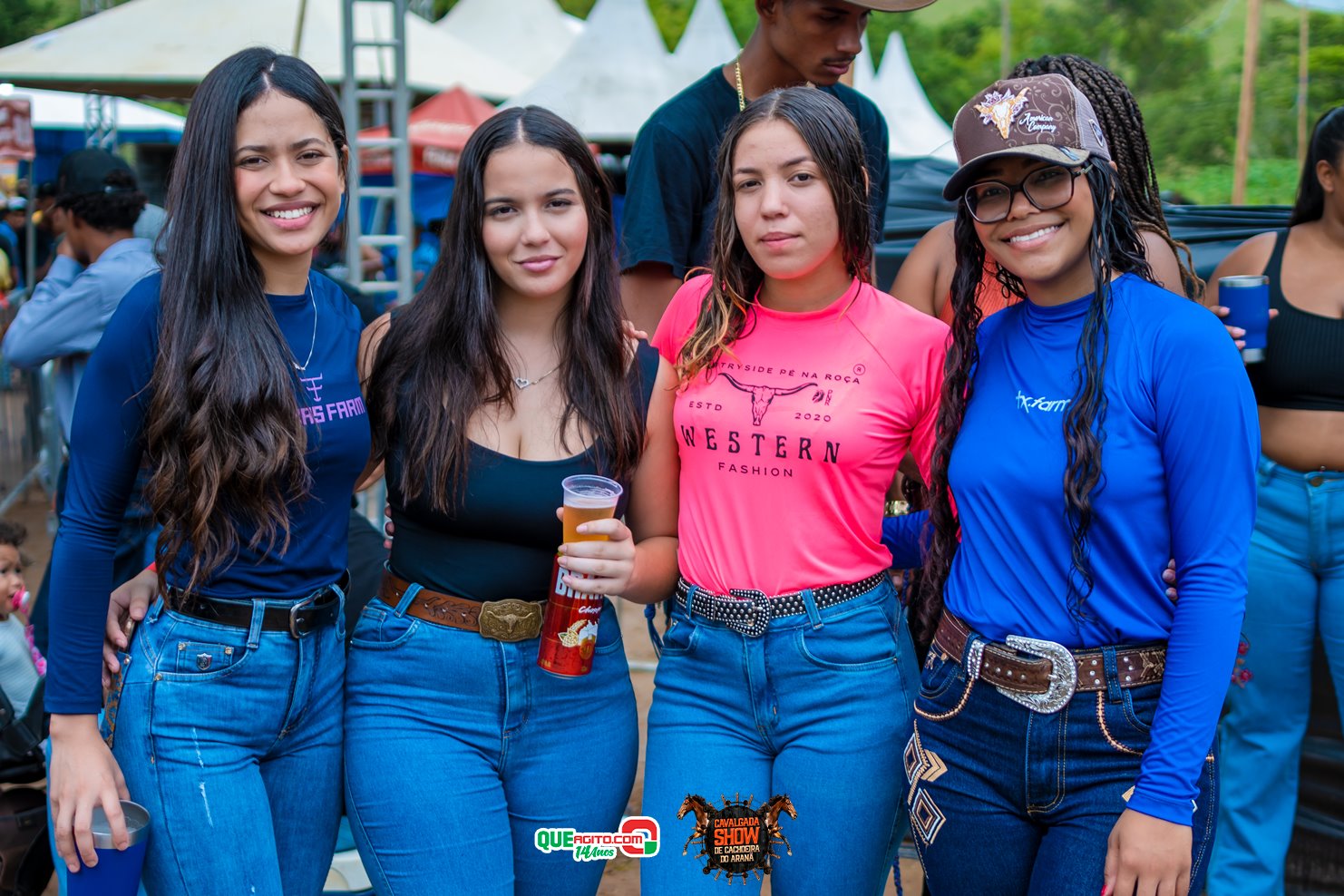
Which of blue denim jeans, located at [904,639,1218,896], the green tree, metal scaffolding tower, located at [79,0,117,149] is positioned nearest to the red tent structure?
metal scaffolding tower, located at [79,0,117,149]

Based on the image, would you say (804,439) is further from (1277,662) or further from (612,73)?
(612,73)

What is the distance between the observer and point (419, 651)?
244 centimetres

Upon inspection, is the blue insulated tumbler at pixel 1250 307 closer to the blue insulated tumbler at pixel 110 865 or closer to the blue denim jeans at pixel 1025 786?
the blue denim jeans at pixel 1025 786

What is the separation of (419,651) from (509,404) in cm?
57

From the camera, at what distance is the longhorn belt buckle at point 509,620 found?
8.01 feet

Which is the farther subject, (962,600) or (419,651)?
(419,651)

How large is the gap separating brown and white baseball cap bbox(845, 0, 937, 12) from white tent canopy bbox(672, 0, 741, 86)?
11.6 meters

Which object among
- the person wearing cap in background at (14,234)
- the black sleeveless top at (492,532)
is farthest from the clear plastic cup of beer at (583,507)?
the person wearing cap in background at (14,234)

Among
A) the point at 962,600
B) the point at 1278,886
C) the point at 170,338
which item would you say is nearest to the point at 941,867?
the point at 962,600

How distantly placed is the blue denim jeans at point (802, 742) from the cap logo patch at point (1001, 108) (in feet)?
3.20

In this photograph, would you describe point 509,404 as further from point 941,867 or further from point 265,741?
point 941,867

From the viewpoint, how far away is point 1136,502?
6.67 feet

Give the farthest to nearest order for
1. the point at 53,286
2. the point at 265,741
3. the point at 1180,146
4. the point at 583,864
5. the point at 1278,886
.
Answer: the point at 1180,146
the point at 53,286
the point at 1278,886
the point at 583,864
the point at 265,741

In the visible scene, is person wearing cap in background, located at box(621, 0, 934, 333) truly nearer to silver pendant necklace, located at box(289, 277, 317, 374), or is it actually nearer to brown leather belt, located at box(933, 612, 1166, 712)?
silver pendant necklace, located at box(289, 277, 317, 374)
